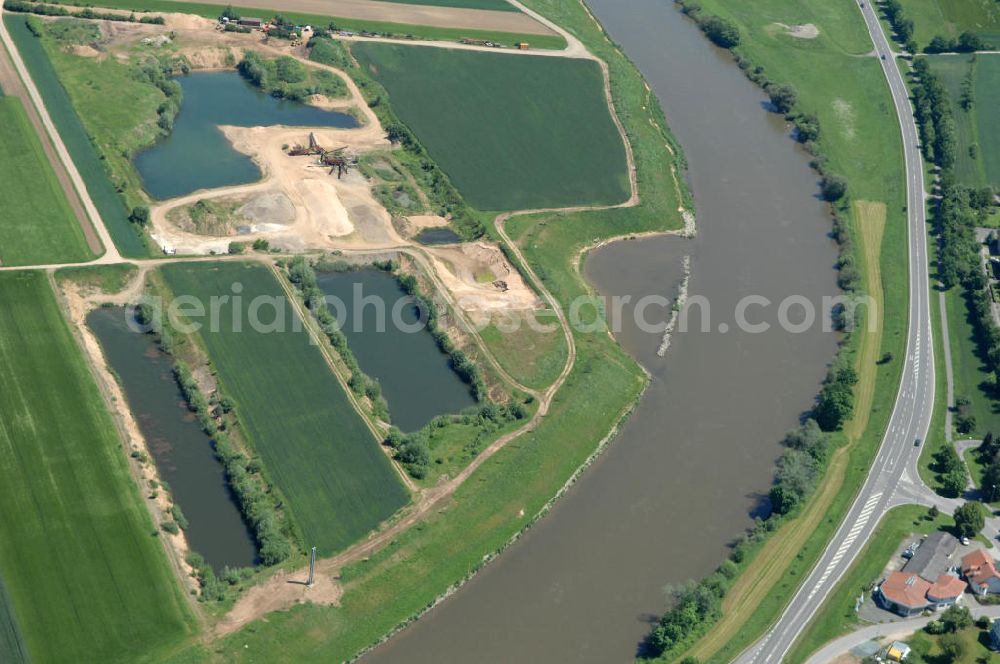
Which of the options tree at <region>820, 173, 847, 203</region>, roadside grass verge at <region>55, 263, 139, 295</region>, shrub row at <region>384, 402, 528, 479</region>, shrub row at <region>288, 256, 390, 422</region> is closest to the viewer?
shrub row at <region>384, 402, 528, 479</region>

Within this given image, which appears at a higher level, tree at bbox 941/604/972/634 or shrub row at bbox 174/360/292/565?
tree at bbox 941/604/972/634

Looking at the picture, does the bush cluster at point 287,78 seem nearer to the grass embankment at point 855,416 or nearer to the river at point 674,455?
the river at point 674,455

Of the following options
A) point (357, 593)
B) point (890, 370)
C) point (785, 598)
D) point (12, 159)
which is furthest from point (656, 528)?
point (12, 159)

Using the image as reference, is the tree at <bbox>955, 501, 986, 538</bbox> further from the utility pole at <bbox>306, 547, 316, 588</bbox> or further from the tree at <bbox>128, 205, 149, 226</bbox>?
the tree at <bbox>128, 205, 149, 226</bbox>

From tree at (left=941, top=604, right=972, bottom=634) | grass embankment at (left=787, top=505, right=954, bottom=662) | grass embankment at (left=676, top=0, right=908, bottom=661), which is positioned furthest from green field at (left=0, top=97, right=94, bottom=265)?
tree at (left=941, top=604, right=972, bottom=634)

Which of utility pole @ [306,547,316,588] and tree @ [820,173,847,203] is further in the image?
tree @ [820,173,847,203]

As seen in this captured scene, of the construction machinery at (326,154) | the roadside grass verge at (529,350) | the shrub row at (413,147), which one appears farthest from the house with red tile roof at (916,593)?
the construction machinery at (326,154)

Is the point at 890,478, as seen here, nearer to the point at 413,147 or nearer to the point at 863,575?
the point at 863,575
